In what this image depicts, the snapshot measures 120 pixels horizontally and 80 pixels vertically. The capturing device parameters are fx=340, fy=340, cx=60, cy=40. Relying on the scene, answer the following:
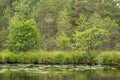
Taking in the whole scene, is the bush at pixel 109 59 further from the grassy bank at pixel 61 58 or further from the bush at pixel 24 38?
the bush at pixel 24 38

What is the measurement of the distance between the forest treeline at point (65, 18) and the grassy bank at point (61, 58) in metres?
Result: 11.3

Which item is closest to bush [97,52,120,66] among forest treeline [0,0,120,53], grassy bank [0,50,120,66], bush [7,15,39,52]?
grassy bank [0,50,120,66]

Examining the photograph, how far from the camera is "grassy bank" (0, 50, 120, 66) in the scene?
23.7 metres

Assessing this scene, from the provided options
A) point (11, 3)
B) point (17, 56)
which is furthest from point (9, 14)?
point (17, 56)

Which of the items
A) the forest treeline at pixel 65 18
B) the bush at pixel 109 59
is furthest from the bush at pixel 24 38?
the forest treeline at pixel 65 18

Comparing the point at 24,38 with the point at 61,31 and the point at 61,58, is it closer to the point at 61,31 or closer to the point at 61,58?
the point at 61,58

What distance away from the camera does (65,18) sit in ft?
137

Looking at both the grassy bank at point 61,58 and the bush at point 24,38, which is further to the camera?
the bush at point 24,38

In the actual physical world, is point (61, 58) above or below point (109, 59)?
above

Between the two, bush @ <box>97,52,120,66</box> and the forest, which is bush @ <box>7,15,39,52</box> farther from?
bush @ <box>97,52,120,66</box>

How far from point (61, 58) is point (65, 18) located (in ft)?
60.5

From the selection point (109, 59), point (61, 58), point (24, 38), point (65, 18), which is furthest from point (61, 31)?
point (109, 59)

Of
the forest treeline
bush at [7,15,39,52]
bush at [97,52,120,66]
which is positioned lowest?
bush at [97,52,120,66]

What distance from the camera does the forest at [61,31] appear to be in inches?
949
